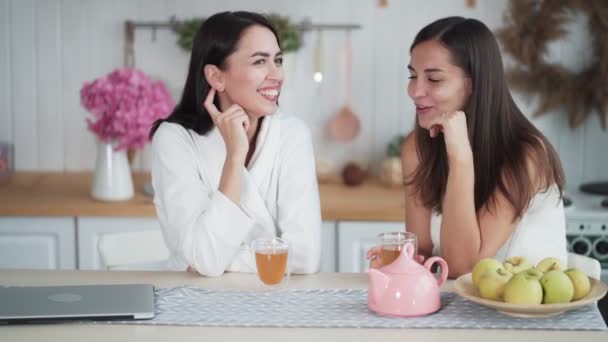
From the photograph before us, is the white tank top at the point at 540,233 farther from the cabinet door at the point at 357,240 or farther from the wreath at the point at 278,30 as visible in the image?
the wreath at the point at 278,30

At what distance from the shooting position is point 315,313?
1.98 metres

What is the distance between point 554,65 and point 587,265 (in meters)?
1.65

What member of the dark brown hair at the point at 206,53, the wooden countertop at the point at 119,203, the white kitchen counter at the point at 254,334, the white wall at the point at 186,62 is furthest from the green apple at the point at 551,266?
the white wall at the point at 186,62

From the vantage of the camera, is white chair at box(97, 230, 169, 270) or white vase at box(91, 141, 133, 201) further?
white vase at box(91, 141, 133, 201)

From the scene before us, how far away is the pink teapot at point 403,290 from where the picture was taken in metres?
1.93

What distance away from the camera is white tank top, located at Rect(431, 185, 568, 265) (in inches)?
93.3

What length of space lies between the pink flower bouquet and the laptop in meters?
1.35

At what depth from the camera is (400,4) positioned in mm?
3887

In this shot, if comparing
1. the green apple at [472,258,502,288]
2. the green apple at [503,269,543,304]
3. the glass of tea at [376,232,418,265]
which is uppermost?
the glass of tea at [376,232,418,265]

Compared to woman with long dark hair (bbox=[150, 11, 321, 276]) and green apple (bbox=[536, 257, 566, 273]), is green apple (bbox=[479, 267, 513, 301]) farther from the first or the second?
woman with long dark hair (bbox=[150, 11, 321, 276])

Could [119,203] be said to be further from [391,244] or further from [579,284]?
[579,284]

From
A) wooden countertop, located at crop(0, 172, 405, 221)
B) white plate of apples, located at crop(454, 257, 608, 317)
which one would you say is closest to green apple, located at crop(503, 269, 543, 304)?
white plate of apples, located at crop(454, 257, 608, 317)

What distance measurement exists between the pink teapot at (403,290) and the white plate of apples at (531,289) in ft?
0.24

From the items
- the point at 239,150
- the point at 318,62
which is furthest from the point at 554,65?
the point at 239,150
